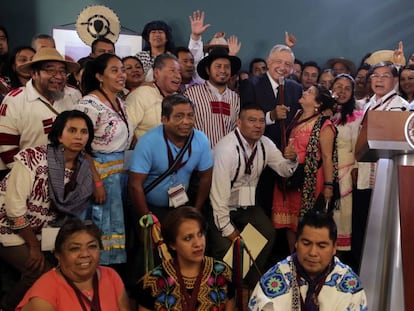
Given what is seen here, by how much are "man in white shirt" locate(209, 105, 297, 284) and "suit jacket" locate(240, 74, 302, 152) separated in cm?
37

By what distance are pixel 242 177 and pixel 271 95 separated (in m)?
0.80

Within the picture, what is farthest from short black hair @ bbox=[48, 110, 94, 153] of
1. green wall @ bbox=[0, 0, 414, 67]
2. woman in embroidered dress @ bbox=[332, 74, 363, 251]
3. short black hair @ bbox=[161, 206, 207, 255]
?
green wall @ bbox=[0, 0, 414, 67]

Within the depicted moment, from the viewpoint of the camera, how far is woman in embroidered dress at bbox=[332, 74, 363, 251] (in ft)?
12.3

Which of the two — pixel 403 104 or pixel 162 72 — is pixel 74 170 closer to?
pixel 162 72

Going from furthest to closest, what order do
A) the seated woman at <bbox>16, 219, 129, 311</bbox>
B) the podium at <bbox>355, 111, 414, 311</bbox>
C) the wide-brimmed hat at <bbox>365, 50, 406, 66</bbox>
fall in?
the wide-brimmed hat at <bbox>365, 50, 406, 66</bbox>
the seated woman at <bbox>16, 219, 129, 311</bbox>
the podium at <bbox>355, 111, 414, 311</bbox>

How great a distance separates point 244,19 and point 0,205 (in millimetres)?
4240

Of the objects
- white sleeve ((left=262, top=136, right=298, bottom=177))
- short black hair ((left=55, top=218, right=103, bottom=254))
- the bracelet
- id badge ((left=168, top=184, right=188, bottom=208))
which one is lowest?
short black hair ((left=55, top=218, right=103, bottom=254))

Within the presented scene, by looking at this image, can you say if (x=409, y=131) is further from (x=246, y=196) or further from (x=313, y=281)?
(x=246, y=196)

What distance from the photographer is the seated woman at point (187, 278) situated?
2.22 m

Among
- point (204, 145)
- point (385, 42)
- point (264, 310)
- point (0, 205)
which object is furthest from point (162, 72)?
point (385, 42)

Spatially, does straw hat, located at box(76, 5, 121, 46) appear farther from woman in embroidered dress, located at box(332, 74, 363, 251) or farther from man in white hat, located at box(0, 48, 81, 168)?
woman in embroidered dress, located at box(332, 74, 363, 251)

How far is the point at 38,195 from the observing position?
8.64ft

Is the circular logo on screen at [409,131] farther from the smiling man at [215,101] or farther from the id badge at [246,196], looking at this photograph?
the smiling man at [215,101]

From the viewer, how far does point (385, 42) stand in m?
6.33
